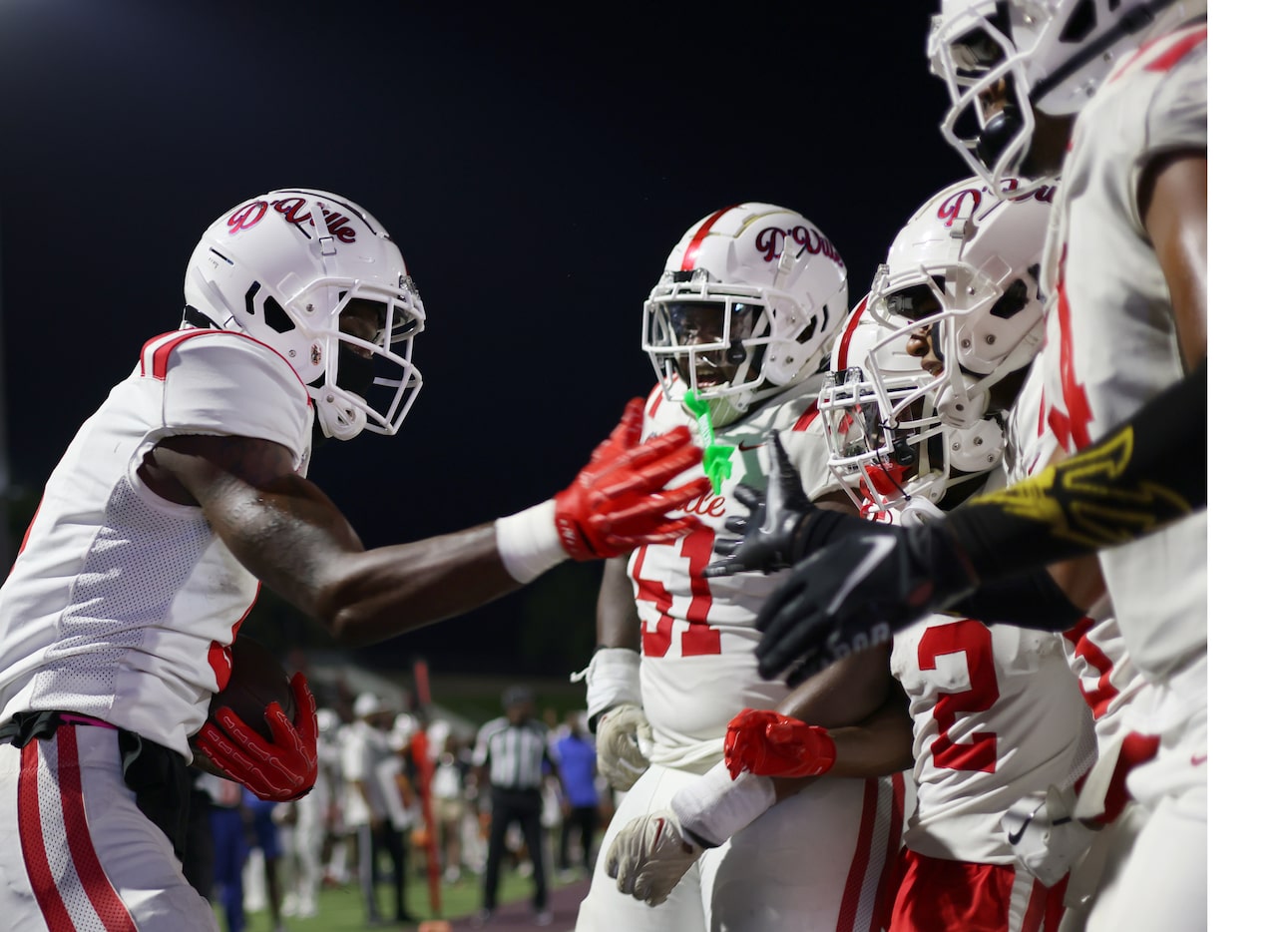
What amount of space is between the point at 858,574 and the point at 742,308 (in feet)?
4.87

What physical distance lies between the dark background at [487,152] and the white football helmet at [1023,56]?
173cm

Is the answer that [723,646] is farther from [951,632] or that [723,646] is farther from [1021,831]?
[1021,831]

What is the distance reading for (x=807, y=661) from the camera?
1178mm

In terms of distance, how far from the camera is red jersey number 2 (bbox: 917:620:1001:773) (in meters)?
2.00

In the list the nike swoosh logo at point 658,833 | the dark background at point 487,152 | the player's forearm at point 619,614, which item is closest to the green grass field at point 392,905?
the dark background at point 487,152

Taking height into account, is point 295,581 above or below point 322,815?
above

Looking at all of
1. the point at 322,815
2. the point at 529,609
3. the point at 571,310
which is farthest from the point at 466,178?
the point at 529,609

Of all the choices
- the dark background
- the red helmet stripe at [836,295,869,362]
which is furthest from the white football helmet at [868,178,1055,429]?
the dark background

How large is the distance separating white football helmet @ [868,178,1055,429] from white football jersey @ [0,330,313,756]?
3.34 feet

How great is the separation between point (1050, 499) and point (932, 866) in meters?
1.10

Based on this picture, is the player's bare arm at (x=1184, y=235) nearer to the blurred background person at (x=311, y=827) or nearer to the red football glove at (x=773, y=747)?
the red football glove at (x=773, y=747)

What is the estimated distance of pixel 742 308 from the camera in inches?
101

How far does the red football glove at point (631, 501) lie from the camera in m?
1.50

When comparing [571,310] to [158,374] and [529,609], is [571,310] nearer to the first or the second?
[158,374]
